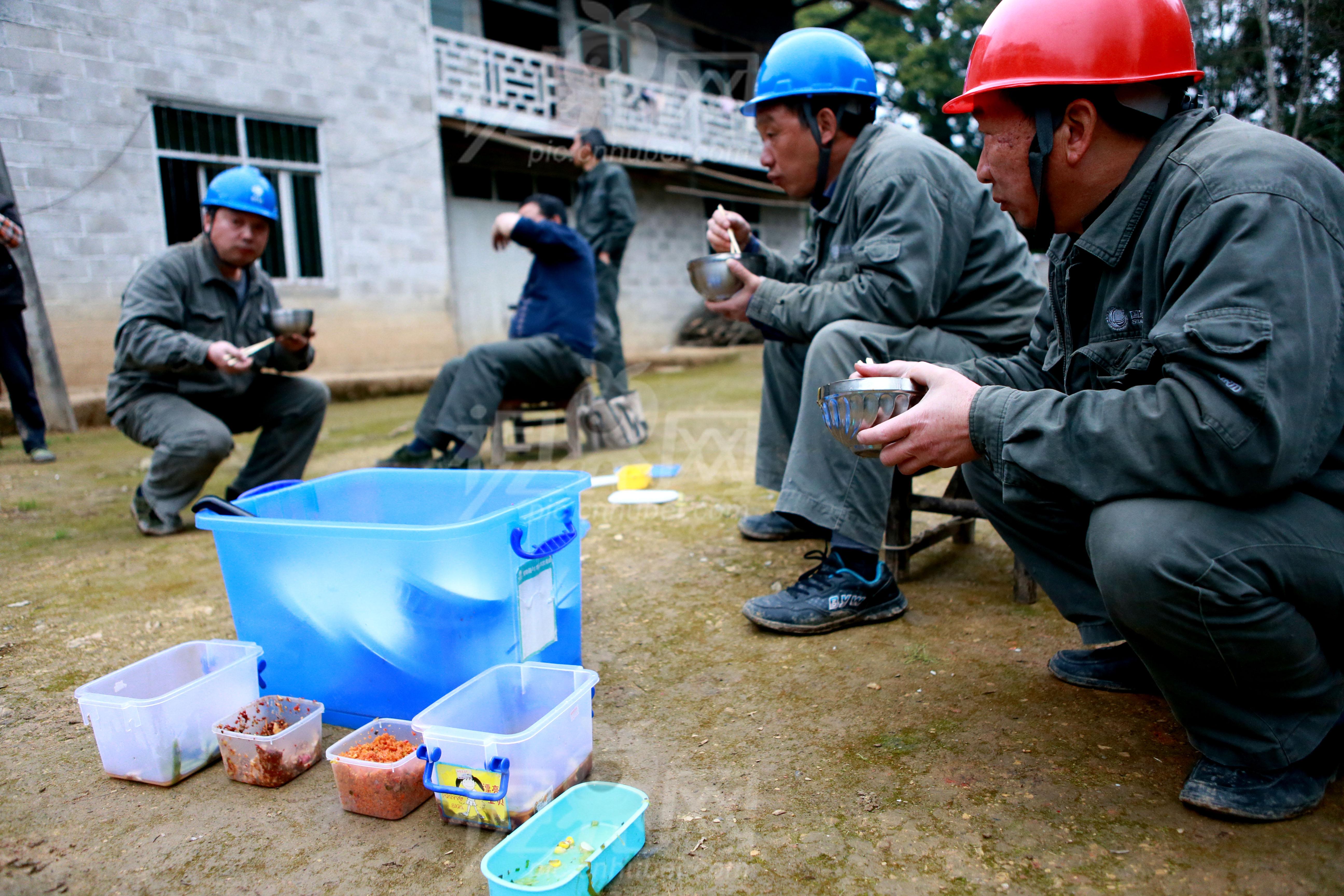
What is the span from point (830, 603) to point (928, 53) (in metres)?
19.7

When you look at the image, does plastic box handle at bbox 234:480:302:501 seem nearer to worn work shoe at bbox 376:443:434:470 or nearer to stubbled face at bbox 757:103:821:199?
stubbled face at bbox 757:103:821:199

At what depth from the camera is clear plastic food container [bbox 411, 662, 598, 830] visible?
130 centimetres

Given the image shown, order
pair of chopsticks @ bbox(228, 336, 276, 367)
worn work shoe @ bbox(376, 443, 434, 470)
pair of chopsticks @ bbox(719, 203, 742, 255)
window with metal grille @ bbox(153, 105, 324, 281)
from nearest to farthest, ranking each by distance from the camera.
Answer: pair of chopsticks @ bbox(719, 203, 742, 255)
pair of chopsticks @ bbox(228, 336, 276, 367)
worn work shoe @ bbox(376, 443, 434, 470)
window with metal grille @ bbox(153, 105, 324, 281)

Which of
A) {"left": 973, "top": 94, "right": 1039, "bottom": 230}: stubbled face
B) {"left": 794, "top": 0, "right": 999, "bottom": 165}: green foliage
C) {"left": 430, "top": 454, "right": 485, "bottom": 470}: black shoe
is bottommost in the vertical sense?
{"left": 430, "top": 454, "right": 485, "bottom": 470}: black shoe

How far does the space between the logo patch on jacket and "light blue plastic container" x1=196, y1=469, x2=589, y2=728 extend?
66 centimetres

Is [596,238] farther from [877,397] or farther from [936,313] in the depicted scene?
[877,397]

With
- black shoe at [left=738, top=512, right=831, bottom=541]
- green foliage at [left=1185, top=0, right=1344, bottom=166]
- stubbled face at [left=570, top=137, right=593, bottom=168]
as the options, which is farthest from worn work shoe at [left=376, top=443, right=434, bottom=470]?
green foliage at [left=1185, top=0, right=1344, bottom=166]

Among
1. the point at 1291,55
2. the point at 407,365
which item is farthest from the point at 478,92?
the point at 1291,55

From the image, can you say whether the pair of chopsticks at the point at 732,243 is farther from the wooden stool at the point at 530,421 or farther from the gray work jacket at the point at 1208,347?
the wooden stool at the point at 530,421

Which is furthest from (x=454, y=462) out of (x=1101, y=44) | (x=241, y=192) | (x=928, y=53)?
(x=928, y=53)

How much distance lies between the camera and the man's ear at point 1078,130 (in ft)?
4.43

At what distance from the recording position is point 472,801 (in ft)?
4.42

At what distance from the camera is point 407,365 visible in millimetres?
9344

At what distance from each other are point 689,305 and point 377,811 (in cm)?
1259
